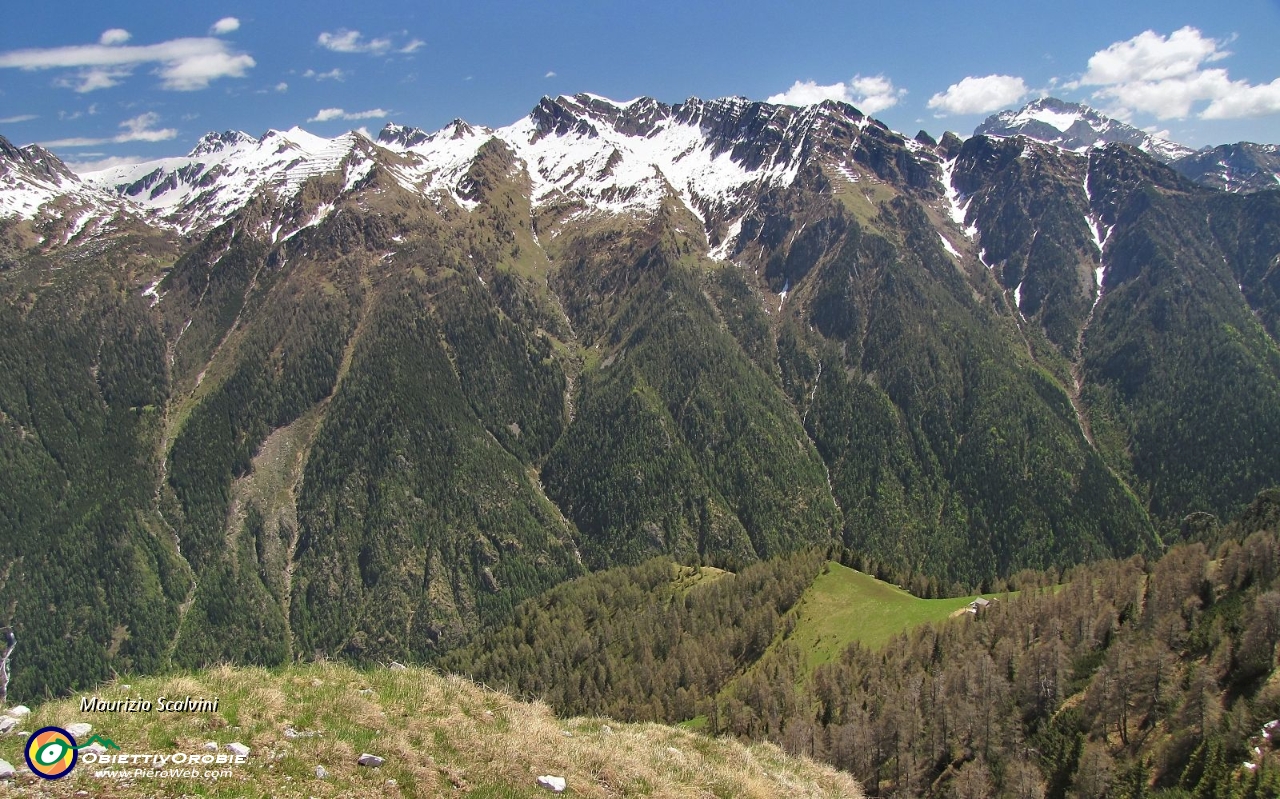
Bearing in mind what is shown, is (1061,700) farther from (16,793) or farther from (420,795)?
(16,793)

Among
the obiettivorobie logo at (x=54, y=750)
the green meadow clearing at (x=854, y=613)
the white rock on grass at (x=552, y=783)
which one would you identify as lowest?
the green meadow clearing at (x=854, y=613)

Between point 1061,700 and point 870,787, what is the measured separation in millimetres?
26270

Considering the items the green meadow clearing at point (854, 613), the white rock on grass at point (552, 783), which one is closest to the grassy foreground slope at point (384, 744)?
the white rock on grass at point (552, 783)

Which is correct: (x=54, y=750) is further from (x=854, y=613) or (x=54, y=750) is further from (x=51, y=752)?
(x=854, y=613)

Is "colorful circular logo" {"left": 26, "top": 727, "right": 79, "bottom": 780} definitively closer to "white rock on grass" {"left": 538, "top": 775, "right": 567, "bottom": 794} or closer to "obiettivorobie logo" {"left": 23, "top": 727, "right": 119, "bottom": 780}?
"obiettivorobie logo" {"left": 23, "top": 727, "right": 119, "bottom": 780}

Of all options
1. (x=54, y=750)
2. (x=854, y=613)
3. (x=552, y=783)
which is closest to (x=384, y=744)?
(x=552, y=783)

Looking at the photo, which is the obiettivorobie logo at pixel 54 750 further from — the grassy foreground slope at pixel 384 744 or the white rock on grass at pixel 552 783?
the white rock on grass at pixel 552 783

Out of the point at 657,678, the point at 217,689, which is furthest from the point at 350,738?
the point at 657,678

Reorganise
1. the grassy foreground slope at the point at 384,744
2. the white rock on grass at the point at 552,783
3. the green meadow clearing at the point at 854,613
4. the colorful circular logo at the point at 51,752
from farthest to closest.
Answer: the green meadow clearing at the point at 854,613 < the white rock on grass at the point at 552,783 < the grassy foreground slope at the point at 384,744 < the colorful circular logo at the point at 51,752

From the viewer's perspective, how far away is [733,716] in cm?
11112

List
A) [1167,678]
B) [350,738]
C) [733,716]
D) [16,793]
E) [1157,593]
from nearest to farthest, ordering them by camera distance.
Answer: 1. [16,793]
2. [350,738]
3. [1167,678]
4. [1157,593]
5. [733,716]

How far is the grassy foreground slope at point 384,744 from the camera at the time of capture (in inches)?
727

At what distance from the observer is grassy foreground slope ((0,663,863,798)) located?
1847cm

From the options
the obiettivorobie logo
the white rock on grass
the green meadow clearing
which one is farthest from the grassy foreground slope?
the green meadow clearing
